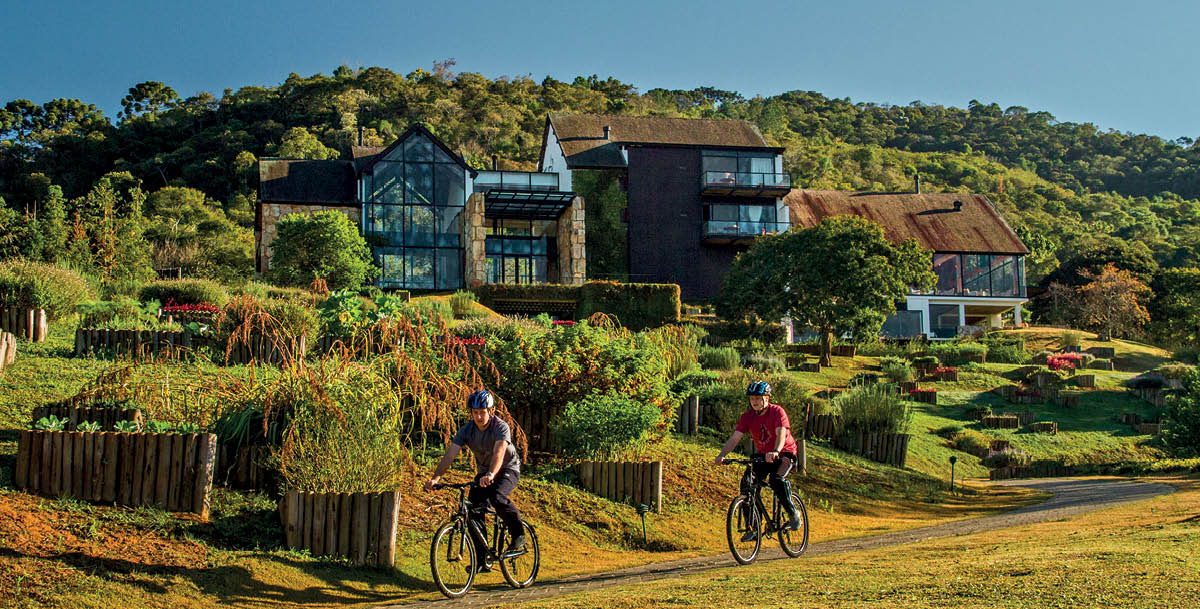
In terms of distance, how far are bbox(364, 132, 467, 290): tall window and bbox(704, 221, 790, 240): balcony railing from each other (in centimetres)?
1417

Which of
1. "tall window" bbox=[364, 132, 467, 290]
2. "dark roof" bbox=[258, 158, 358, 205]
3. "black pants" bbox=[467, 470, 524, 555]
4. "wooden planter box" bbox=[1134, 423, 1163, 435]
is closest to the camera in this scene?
"black pants" bbox=[467, 470, 524, 555]

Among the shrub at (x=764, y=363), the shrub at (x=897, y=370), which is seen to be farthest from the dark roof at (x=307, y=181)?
the shrub at (x=897, y=370)

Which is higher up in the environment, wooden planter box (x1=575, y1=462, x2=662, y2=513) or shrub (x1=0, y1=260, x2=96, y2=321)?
shrub (x1=0, y1=260, x2=96, y2=321)

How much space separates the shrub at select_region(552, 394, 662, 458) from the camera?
1650cm

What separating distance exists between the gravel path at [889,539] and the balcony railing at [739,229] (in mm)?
36584

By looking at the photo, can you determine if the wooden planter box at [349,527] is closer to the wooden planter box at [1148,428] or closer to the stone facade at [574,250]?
the wooden planter box at [1148,428]

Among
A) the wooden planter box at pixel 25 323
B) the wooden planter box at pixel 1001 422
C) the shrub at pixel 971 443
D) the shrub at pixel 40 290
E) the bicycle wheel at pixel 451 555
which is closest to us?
Answer: the bicycle wheel at pixel 451 555

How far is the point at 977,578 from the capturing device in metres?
9.15

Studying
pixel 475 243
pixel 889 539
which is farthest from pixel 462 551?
pixel 475 243

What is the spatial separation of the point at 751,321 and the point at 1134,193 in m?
102

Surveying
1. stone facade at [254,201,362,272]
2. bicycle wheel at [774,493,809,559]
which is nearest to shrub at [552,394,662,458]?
Result: bicycle wheel at [774,493,809,559]

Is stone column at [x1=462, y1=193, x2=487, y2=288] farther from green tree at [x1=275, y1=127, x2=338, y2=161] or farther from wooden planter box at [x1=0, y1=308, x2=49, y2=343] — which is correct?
green tree at [x1=275, y1=127, x2=338, y2=161]

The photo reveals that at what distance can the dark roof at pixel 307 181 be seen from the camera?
51906 mm

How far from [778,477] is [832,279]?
31591 mm
